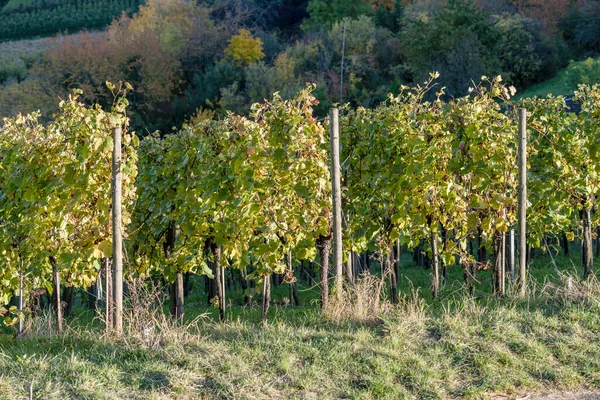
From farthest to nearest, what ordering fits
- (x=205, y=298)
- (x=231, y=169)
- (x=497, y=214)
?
1. (x=205, y=298)
2. (x=497, y=214)
3. (x=231, y=169)

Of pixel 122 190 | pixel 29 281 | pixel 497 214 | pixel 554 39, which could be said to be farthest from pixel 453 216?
pixel 554 39

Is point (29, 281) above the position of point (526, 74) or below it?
below

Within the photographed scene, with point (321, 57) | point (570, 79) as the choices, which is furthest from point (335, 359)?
point (321, 57)

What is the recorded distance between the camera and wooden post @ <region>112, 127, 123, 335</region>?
20.7ft

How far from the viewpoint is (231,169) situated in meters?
7.32

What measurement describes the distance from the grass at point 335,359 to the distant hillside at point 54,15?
209 feet

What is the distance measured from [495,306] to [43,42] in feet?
203

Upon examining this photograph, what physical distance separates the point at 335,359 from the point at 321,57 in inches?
1432

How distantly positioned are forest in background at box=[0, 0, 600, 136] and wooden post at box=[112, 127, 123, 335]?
24.9 metres

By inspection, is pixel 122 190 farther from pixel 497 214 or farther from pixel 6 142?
pixel 497 214

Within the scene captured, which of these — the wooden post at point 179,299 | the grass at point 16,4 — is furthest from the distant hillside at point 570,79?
the grass at point 16,4

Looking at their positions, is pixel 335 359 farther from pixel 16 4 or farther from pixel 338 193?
pixel 16 4

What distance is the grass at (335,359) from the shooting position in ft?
16.8

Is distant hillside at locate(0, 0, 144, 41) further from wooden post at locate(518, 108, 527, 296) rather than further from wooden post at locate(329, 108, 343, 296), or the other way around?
wooden post at locate(518, 108, 527, 296)
